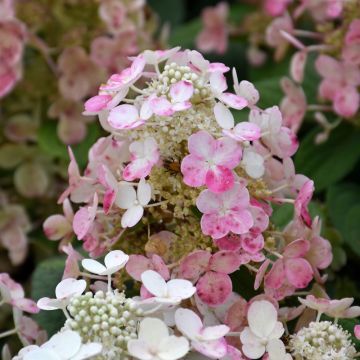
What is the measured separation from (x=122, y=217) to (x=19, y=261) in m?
0.52

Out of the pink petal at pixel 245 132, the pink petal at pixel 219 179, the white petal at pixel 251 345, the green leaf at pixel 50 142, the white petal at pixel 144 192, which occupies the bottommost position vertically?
the green leaf at pixel 50 142

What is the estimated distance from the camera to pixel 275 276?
826 mm

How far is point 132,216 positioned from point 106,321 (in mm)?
133

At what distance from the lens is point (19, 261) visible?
1304 mm

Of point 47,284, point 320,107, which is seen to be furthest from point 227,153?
point 320,107

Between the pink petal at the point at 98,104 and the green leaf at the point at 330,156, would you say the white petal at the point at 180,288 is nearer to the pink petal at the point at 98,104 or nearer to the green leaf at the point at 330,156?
the pink petal at the point at 98,104

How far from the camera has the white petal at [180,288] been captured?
0.73 metres

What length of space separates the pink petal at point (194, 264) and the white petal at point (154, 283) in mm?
41

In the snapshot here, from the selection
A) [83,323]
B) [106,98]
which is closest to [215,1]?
[106,98]

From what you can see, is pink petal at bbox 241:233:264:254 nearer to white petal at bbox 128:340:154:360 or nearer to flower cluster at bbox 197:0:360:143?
white petal at bbox 128:340:154:360

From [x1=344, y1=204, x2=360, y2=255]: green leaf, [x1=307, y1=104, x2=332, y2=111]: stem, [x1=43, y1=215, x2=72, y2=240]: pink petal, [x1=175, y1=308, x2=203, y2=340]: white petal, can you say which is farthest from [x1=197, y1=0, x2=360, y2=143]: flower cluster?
[x1=175, y1=308, x2=203, y2=340]: white petal

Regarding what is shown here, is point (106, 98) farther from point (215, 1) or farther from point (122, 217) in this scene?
point (215, 1)

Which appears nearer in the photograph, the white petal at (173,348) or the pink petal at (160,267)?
the white petal at (173,348)

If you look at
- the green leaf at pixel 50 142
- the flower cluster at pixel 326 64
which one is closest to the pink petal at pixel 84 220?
the flower cluster at pixel 326 64
